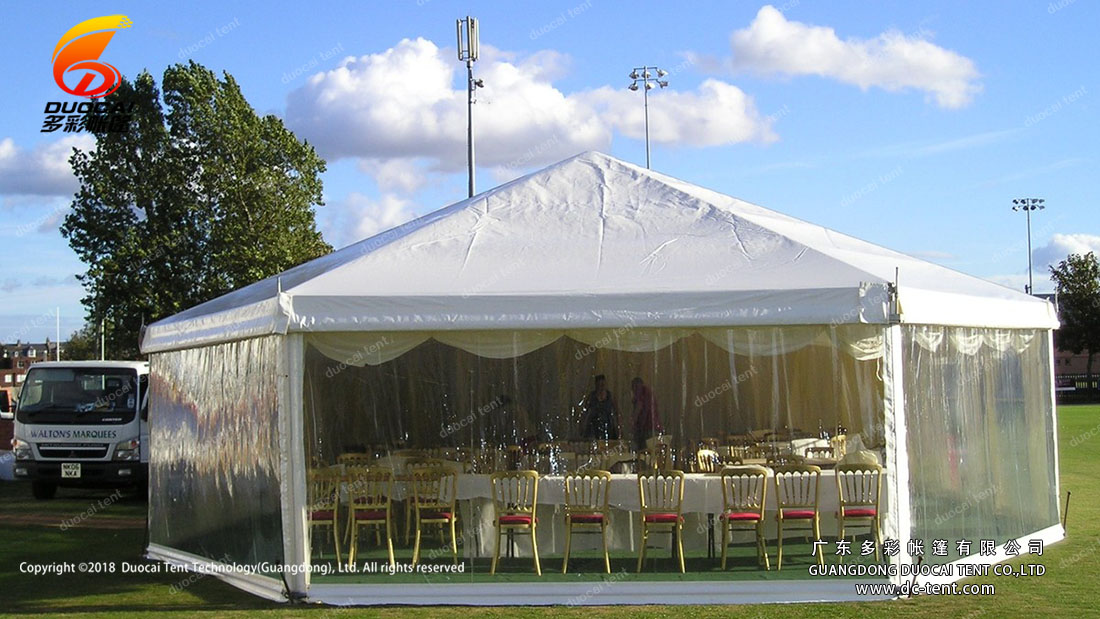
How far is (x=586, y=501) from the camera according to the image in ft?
34.0

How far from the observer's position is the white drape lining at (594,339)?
31.4 ft

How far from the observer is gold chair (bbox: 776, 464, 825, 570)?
10008 millimetres

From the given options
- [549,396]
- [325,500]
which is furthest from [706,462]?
[325,500]

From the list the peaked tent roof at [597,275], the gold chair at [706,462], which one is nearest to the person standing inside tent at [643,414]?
the gold chair at [706,462]

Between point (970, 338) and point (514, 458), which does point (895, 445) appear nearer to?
point (970, 338)

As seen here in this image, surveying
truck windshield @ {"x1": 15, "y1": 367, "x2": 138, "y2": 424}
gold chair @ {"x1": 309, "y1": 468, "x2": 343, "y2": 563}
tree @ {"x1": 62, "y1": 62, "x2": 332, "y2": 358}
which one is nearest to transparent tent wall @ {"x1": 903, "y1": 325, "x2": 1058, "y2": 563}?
gold chair @ {"x1": 309, "y1": 468, "x2": 343, "y2": 563}

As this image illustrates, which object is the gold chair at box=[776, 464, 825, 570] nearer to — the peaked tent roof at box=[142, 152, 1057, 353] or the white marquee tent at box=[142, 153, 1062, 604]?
the white marquee tent at box=[142, 153, 1062, 604]

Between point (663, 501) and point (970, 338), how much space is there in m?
3.33

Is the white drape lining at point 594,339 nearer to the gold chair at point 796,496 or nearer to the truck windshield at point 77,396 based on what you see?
the gold chair at point 796,496

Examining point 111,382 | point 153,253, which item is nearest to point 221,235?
point 153,253

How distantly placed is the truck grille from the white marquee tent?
4.94 meters

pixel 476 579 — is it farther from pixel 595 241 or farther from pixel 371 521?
pixel 595 241

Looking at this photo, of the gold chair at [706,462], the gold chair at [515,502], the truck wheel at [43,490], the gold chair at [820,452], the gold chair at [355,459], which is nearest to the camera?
the gold chair at [515,502]

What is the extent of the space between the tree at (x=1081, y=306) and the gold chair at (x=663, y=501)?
5655 cm
